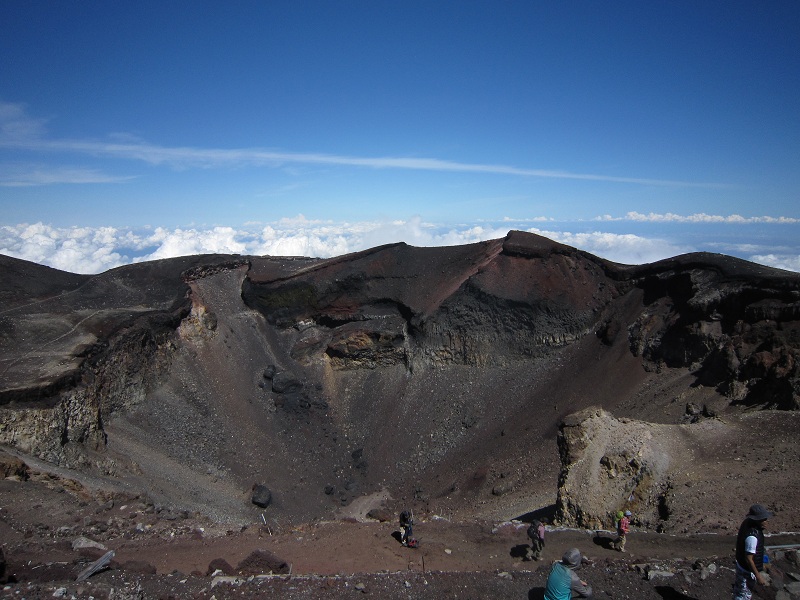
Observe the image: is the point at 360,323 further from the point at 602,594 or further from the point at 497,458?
the point at 602,594

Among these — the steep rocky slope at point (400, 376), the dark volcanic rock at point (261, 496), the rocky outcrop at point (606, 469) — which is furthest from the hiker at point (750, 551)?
the dark volcanic rock at point (261, 496)

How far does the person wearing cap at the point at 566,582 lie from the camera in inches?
297

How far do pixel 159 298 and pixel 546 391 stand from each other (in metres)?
24.5

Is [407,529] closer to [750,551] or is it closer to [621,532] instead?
[621,532]

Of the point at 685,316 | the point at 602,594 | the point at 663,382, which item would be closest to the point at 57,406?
the point at 602,594

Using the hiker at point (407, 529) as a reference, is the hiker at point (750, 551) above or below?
above

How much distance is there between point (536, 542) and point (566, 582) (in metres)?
4.43

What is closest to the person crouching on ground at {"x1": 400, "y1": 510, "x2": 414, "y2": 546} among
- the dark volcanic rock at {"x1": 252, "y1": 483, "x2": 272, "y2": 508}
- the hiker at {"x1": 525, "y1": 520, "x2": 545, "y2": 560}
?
the hiker at {"x1": 525, "y1": 520, "x2": 545, "y2": 560}

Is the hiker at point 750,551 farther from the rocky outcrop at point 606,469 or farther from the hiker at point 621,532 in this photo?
the rocky outcrop at point 606,469

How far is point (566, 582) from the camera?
297 inches

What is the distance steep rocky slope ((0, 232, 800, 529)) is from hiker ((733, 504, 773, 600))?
17.8 feet

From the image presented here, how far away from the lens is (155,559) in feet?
40.2

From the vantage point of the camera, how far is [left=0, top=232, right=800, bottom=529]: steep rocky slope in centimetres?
1947

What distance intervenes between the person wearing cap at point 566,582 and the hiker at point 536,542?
4012 millimetres
